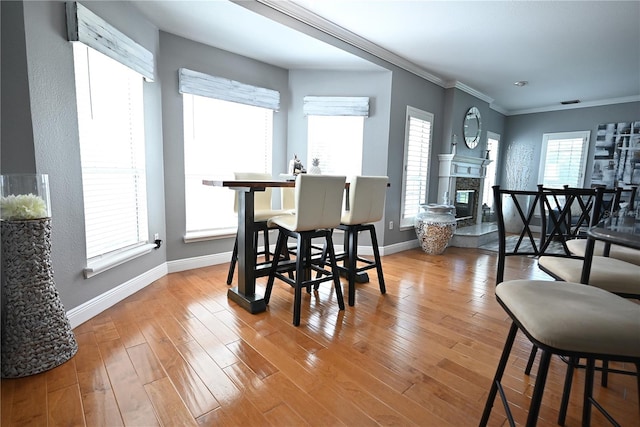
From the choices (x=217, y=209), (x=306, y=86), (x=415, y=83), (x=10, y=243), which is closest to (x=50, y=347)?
(x=10, y=243)

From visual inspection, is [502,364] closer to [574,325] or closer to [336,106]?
[574,325]

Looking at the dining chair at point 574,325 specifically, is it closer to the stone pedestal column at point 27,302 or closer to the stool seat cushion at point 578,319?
the stool seat cushion at point 578,319

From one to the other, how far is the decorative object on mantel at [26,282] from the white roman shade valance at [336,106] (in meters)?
2.90

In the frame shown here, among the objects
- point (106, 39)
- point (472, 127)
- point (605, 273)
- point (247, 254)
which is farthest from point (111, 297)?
point (472, 127)

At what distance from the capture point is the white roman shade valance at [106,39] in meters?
1.96

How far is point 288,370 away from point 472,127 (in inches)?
197

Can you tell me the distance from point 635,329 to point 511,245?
15.1 ft

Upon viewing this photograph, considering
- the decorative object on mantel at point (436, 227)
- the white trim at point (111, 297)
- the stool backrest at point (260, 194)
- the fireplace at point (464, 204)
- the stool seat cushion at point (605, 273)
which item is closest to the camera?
the stool seat cushion at point (605, 273)

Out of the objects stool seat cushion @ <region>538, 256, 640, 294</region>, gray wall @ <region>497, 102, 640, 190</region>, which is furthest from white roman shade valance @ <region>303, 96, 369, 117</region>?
gray wall @ <region>497, 102, 640, 190</region>

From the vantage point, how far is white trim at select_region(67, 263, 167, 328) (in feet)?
6.86

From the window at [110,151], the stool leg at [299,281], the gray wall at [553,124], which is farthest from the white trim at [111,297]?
the gray wall at [553,124]

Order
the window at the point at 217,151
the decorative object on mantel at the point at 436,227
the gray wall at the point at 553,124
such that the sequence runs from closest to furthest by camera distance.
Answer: the window at the point at 217,151, the decorative object on mantel at the point at 436,227, the gray wall at the point at 553,124

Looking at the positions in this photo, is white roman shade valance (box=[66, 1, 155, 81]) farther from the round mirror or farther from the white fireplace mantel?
the round mirror

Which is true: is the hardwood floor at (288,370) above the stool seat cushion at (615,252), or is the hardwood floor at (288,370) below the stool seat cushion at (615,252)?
below
